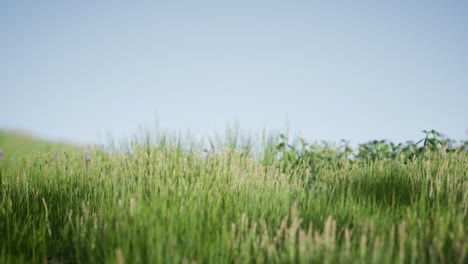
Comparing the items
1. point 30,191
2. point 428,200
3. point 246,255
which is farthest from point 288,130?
point 246,255

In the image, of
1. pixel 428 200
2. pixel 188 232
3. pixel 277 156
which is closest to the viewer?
pixel 188 232

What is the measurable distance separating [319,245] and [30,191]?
305 centimetres

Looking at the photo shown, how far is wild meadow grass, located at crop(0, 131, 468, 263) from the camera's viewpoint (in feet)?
7.36

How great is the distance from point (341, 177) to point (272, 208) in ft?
4.10

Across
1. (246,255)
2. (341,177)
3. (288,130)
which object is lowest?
(246,255)

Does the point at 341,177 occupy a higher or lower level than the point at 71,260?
higher

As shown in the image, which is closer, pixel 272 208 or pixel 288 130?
pixel 272 208

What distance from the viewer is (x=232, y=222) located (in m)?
2.71

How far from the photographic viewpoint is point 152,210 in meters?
2.80

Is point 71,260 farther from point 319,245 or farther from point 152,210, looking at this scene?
point 319,245

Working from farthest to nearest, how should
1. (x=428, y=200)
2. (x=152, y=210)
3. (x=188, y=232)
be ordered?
(x=428, y=200) < (x=152, y=210) < (x=188, y=232)

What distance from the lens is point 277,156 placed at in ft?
19.8

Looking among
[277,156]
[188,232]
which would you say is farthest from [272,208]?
[277,156]

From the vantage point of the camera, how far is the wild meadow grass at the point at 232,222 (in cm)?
224
